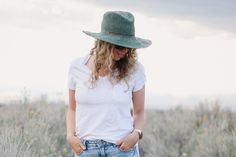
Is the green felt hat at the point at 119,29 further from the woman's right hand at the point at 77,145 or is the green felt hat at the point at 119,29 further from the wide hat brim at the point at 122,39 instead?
the woman's right hand at the point at 77,145

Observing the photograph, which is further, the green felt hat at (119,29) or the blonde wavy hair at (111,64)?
the green felt hat at (119,29)

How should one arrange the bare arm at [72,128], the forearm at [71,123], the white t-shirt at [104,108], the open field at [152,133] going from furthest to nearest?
1. the open field at [152,133]
2. the forearm at [71,123]
3. the bare arm at [72,128]
4. the white t-shirt at [104,108]

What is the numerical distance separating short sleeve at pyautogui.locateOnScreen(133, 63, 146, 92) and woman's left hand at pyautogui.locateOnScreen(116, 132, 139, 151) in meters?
0.32

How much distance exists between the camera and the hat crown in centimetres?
512

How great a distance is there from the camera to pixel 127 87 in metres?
5.03

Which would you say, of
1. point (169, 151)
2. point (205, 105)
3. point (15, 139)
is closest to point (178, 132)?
point (169, 151)

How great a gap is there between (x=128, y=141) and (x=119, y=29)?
2.58ft

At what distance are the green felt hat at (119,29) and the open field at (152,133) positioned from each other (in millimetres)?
2690

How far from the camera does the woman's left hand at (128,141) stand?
5.00m

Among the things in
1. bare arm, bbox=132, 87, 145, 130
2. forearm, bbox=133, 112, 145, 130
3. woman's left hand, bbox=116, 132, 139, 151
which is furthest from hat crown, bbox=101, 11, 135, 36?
woman's left hand, bbox=116, 132, 139, 151

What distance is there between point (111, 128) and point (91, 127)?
0.46ft

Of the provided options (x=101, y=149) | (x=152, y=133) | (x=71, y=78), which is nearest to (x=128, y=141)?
(x=101, y=149)

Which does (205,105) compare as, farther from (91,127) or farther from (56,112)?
(91,127)

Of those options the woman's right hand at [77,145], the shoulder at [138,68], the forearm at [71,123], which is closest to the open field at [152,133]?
the forearm at [71,123]
